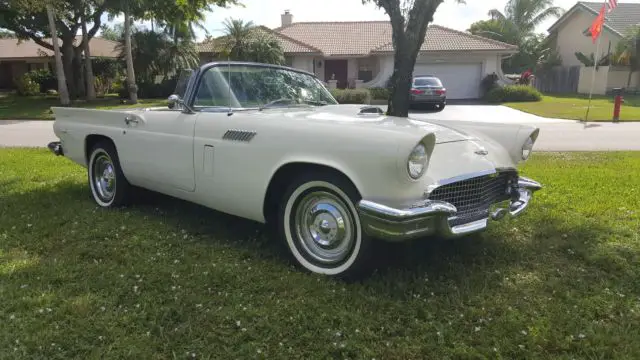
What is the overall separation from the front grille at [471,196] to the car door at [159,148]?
2.07 m

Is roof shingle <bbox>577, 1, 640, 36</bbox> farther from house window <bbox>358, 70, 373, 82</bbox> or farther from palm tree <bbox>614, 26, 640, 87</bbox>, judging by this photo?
house window <bbox>358, 70, 373, 82</bbox>

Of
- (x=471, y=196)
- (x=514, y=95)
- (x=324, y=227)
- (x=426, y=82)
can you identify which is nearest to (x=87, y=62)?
(x=426, y=82)

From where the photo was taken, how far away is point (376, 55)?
2958 centimetres

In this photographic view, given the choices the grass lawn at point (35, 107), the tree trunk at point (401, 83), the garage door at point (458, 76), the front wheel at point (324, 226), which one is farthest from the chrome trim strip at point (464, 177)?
the garage door at point (458, 76)

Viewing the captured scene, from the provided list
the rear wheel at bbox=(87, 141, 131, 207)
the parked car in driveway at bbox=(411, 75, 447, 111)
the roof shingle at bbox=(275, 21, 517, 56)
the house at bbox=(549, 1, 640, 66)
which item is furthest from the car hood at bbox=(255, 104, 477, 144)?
the house at bbox=(549, 1, 640, 66)

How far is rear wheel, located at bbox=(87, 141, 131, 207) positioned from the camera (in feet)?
16.4

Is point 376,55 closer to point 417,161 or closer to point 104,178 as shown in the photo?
point 104,178

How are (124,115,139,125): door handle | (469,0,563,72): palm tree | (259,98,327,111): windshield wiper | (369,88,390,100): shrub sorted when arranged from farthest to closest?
(469,0,563,72): palm tree
(369,88,390,100): shrub
(124,115,139,125): door handle
(259,98,327,111): windshield wiper

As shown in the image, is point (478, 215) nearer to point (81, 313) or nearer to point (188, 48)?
point (81, 313)

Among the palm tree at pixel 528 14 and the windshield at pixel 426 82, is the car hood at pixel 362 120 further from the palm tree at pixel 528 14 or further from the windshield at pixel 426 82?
the palm tree at pixel 528 14

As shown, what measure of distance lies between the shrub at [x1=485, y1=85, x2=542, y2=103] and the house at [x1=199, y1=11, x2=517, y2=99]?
325 centimetres

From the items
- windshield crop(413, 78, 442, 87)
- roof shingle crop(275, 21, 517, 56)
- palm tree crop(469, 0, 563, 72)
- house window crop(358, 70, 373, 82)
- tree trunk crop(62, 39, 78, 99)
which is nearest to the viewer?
windshield crop(413, 78, 442, 87)

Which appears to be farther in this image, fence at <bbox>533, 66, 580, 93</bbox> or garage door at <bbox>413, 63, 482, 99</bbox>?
fence at <bbox>533, 66, 580, 93</bbox>

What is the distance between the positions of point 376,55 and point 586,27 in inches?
644
